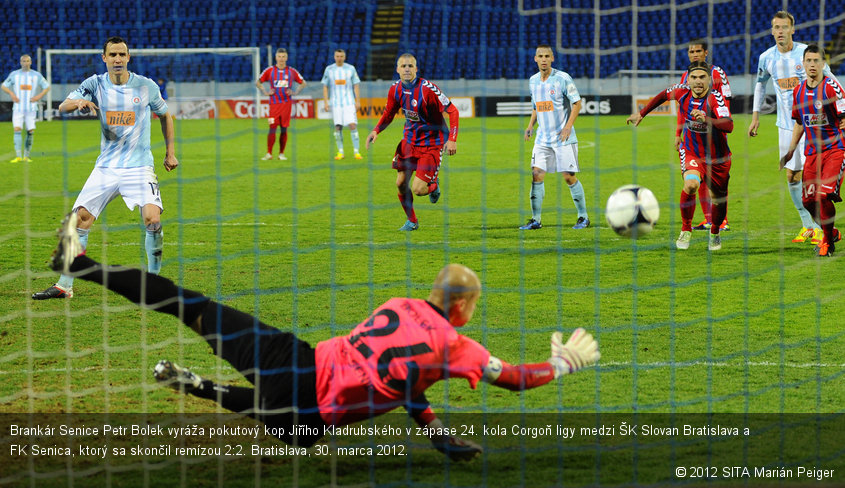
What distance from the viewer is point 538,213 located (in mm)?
11594

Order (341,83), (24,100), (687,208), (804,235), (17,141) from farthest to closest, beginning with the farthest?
(341,83), (17,141), (24,100), (804,235), (687,208)

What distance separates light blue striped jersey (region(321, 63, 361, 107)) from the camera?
19761 millimetres

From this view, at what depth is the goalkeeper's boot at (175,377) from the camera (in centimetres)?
468

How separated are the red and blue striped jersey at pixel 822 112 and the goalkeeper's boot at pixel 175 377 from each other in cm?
670

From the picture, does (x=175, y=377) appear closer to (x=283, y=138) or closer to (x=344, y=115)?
(x=283, y=138)

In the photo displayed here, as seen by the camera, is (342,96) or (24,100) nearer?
(24,100)

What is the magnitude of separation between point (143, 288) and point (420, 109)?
654cm

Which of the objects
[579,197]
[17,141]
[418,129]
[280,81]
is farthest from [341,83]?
[579,197]

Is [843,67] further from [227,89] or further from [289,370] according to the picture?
[289,370]

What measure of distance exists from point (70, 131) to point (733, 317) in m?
22.5

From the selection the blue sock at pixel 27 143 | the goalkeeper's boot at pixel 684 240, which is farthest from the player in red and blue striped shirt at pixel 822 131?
the blue sock at pixel 27 143

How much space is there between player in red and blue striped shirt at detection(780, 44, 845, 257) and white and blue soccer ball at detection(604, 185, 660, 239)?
2591mm

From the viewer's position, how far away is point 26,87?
1919 cm

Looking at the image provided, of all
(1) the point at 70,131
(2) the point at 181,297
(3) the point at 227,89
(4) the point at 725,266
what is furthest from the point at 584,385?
(3) the point at 227,89
